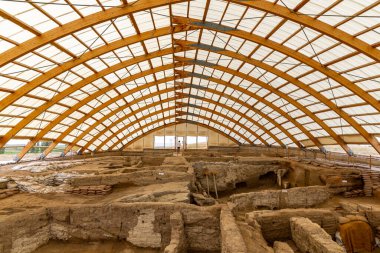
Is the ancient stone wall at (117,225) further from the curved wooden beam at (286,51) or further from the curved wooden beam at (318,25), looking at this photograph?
the curved wooden beam at (286,51)

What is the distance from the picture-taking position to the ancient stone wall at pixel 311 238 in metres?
6.75

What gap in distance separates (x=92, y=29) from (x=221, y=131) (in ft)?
105

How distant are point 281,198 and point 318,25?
9438 millimetres

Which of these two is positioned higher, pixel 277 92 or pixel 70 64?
pixel 70 64

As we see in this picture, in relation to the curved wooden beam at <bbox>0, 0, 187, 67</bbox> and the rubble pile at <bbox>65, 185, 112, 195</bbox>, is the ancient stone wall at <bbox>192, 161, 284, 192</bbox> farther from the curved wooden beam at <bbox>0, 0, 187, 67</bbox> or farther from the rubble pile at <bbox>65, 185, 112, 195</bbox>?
the curved wooden beam at <bbox>0, 0, 187, 67</bbox>

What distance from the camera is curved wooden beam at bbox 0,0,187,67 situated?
43.5ft

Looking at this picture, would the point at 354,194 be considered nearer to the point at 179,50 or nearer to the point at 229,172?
the point at 229,172

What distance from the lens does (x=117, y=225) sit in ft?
28.9

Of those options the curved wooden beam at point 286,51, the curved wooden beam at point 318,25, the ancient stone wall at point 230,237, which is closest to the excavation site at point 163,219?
the ancient stone wall at point 230,237

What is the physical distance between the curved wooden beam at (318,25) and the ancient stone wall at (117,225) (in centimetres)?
1064

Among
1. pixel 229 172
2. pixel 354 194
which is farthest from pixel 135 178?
pixel 354 194

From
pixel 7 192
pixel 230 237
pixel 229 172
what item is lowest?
pixel 230 237

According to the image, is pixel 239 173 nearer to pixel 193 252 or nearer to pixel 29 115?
pixel 193 252

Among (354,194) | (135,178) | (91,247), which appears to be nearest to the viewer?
(91,247)
